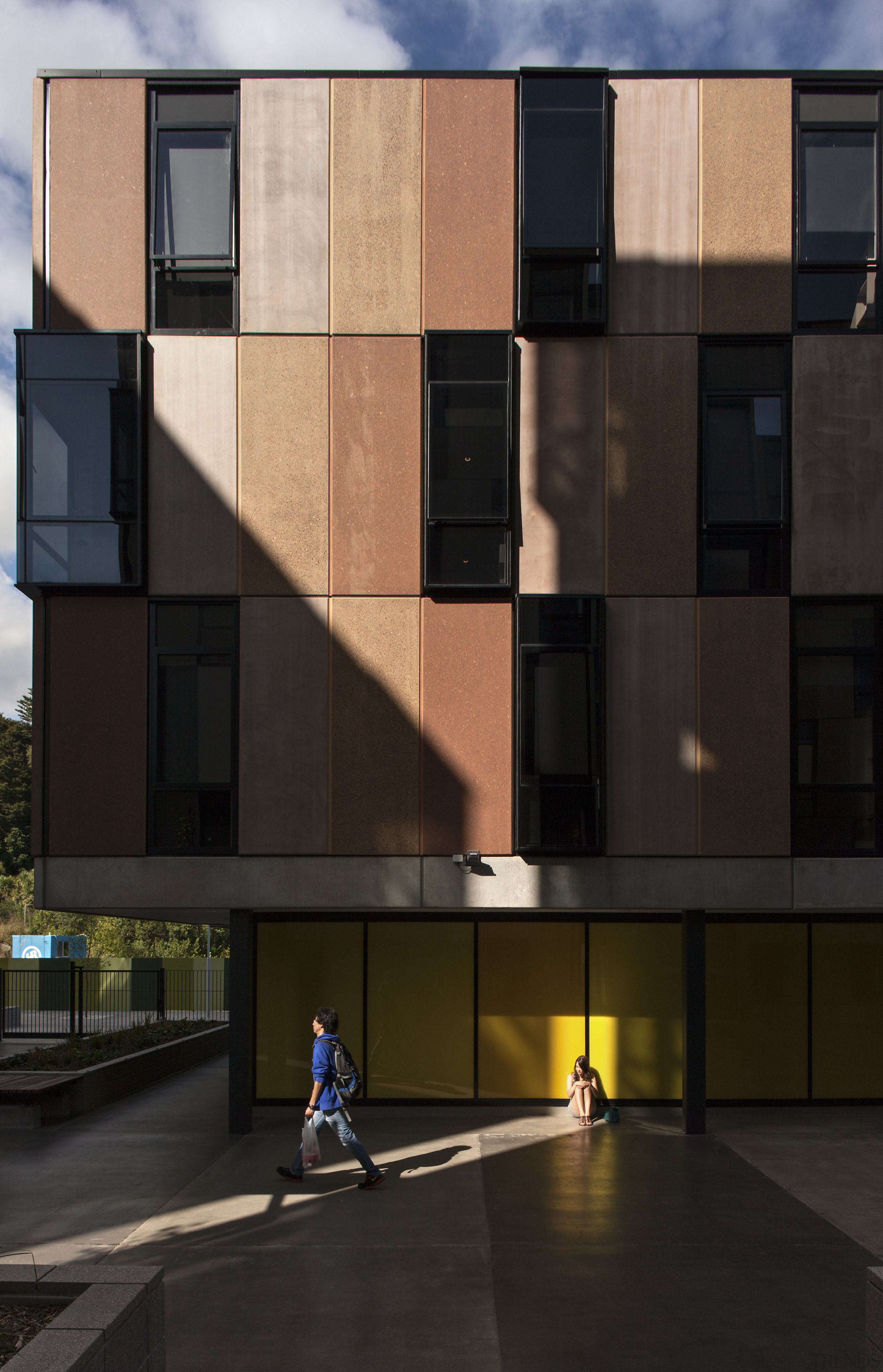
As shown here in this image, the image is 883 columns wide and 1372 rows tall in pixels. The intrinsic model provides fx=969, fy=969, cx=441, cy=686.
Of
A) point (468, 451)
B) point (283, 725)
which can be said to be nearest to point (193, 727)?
point (283, 725)

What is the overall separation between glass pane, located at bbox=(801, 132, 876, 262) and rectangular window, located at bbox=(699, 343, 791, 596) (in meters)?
1.62

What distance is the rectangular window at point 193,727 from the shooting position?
12859 millimetres

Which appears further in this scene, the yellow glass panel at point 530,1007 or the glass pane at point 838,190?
the yellow glass panel at point 530,1007

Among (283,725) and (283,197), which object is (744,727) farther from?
(283,197)

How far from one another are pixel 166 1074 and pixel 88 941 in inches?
1383

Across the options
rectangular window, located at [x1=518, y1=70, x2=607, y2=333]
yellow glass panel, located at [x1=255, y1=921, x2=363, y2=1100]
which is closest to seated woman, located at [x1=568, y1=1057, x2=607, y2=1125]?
yellow glass panel, located at [x1=255, y1=921, x2=363, y2=1100]

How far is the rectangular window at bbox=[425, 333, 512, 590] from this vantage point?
13.0m

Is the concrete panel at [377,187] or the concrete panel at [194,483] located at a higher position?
the concrete panel at [377,187]

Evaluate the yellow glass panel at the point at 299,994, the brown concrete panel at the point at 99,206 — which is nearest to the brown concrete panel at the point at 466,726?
the yellow glass panel at the point at 299,994

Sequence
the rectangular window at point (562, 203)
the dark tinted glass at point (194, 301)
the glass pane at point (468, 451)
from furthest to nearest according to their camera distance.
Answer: the dark tinted glass at point (194, 301)
the rectangular window at point (562, 203)
the glass pane at point (468, 451)

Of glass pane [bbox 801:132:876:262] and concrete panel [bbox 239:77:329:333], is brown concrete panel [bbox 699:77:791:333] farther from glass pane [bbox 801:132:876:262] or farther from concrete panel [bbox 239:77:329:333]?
concrete panel [bbox 239:77:329:333]

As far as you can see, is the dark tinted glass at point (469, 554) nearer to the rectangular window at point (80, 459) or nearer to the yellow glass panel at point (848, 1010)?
the rectangular window at point (80, 459)

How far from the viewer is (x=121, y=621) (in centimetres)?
1306

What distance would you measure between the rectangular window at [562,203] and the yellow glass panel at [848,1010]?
Result: 9701 millimetres
